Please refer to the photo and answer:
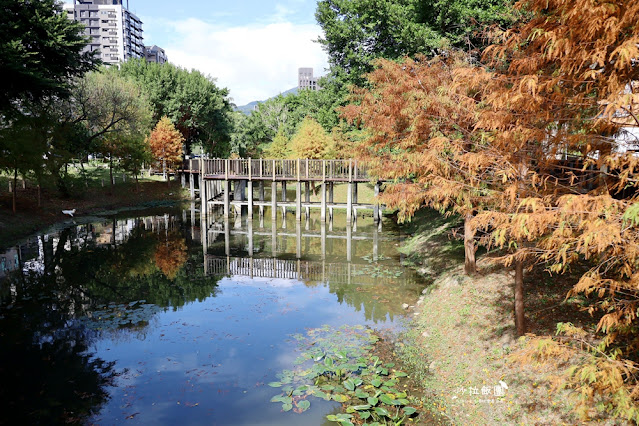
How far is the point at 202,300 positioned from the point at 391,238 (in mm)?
12932

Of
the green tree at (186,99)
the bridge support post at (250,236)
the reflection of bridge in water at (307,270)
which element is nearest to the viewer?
the reflection of bridge in water at (307,270)

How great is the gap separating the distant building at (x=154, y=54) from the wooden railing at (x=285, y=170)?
314ft

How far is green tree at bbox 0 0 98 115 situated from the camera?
19.7 metres

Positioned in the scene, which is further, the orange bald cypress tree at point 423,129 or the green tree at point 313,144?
the green tree at point 313,144

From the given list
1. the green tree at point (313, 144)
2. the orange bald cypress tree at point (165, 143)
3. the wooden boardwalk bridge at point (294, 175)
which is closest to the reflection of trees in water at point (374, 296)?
the wooden boardwalk bridge at point (294, 175)

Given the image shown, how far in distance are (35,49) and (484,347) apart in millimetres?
27257

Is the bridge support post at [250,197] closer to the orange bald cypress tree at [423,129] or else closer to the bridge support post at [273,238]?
the bridge support post at [273,238]

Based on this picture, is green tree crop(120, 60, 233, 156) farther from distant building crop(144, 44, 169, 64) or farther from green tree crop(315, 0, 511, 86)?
distant building crop(144, 44, 169, 64)

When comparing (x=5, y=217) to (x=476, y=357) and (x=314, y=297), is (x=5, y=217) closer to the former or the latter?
(x=314, y=297)

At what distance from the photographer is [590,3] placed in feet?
15.0

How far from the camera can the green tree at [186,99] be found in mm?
46125

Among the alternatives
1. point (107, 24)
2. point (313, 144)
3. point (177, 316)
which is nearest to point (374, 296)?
point (177, 316)

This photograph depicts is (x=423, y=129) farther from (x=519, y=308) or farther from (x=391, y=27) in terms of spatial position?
(x=391, y=27)

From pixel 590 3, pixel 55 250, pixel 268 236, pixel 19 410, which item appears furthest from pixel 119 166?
pixel 590 3
